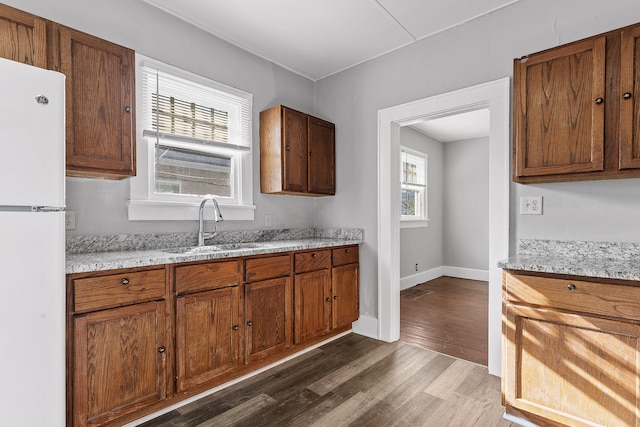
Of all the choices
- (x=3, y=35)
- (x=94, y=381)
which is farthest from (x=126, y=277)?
(x=3, y=35)

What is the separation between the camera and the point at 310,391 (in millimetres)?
2229

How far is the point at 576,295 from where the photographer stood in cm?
168

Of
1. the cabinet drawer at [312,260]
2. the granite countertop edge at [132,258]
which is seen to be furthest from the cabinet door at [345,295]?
the granite countertop edge at [132,258]

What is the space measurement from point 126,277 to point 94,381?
52 centimetres

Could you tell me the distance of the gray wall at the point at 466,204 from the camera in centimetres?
583

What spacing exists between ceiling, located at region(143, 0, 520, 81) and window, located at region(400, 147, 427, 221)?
2.49m

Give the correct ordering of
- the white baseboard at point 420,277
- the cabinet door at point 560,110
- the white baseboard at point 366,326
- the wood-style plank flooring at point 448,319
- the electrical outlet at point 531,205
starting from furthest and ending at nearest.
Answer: the white baseboard at point 420,277, the white baseboard at point 366,326, the wood-style plank flooring at point 448,319, the electrical outlet at point 531,205, the cabinet door at point 560,110

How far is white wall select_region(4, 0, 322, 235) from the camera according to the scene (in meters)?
2.08

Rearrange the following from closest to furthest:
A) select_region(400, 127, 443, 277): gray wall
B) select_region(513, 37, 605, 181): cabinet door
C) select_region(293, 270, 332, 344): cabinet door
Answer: select_region(513, 37, 605, 181): cabinet door < select_region(293, 270, 332, 344): cabinet door < select_region(400, 127, 443, 277): gray wall

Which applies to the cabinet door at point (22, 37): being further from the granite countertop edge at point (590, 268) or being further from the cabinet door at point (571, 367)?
the cabinet door at point (571, 367)

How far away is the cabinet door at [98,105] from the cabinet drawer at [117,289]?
2.11 feet

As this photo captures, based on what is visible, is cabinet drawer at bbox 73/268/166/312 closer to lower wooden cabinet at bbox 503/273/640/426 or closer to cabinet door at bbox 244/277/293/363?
cabinet door at bbox 244/277/293/363

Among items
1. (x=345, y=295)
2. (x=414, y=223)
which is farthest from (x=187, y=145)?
(x=414, y=223)

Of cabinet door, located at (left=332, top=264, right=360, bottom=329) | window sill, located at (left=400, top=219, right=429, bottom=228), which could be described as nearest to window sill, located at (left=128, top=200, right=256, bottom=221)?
cabinet door, located at (left=332, top=264, right=360, bottom=329)
